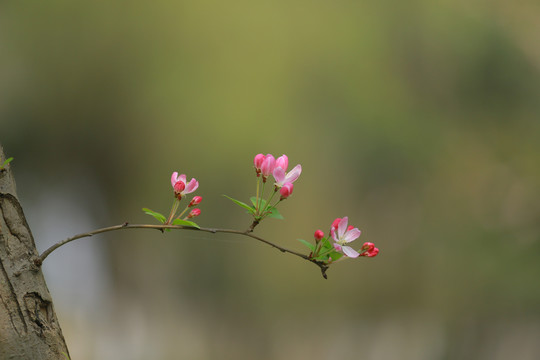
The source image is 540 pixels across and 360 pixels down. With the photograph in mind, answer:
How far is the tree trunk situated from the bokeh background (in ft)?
6.38

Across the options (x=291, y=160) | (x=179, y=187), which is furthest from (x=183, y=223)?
(x=291, y=160)

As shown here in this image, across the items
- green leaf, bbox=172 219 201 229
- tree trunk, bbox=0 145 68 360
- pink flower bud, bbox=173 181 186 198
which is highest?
pink flower bud, bbox=173 181 186 198

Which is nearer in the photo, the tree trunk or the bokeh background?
the tree trunk

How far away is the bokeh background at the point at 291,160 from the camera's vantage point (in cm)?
248

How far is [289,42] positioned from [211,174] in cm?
80

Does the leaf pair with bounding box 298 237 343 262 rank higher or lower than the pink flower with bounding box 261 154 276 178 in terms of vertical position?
lower

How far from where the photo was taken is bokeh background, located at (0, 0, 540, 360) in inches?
97.8

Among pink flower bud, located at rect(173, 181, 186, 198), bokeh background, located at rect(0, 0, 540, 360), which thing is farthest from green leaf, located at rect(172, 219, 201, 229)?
bokeh background, located at rect(0, 0, 540, 360)

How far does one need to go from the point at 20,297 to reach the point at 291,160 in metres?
2.16

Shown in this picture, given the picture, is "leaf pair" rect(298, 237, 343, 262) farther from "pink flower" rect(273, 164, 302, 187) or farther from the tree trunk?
the tree trunk

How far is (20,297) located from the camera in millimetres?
433

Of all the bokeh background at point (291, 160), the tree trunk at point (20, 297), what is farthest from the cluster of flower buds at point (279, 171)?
the bokeh background at point (291, 160)

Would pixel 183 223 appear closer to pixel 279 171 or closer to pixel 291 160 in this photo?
pixel 279 171

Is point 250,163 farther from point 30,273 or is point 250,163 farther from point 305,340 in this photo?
point 30,273
